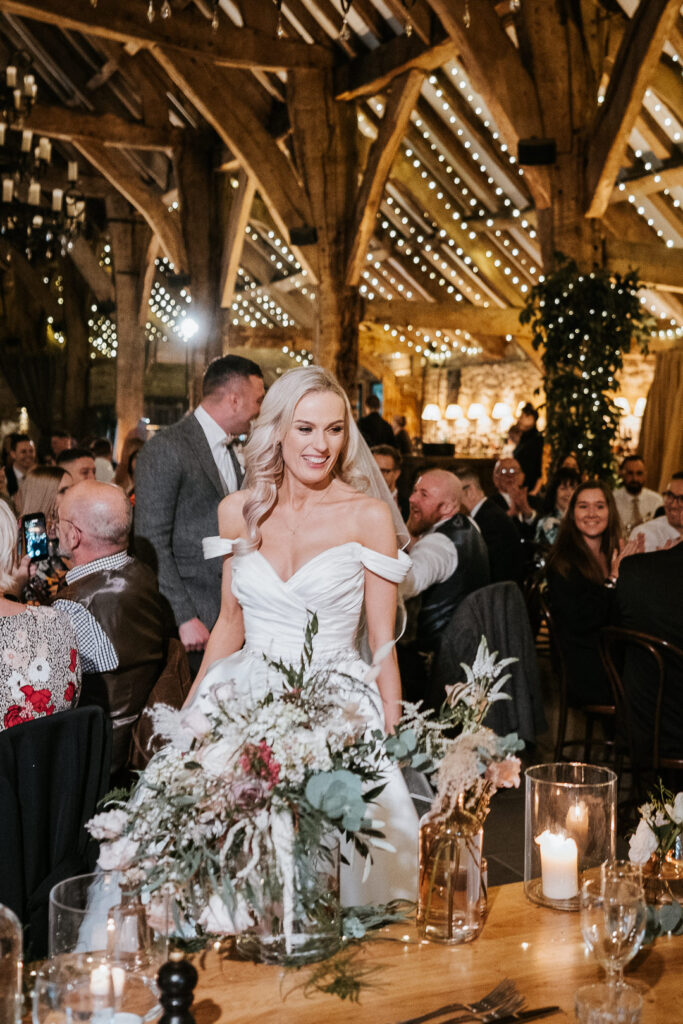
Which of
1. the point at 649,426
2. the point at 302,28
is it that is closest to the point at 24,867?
the point at 302,28

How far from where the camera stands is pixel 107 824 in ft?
4.21

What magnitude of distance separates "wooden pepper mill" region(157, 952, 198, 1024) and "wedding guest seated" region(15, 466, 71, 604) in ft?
8.74

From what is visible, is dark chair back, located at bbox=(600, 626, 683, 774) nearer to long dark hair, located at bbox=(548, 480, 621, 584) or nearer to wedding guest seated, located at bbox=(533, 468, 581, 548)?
long dark hair, located at bbox=(548, 480, 621, 584)

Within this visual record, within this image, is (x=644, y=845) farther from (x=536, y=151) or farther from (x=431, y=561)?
(x=536, y=151)

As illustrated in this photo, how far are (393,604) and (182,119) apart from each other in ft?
38.6

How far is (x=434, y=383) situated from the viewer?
1802 centimetres

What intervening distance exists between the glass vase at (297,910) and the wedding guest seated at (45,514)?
2452 mm

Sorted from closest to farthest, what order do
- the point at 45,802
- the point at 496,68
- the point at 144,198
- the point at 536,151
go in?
the point at 45,802, the point at 496,68, the point at 536,151, the point at 144,198

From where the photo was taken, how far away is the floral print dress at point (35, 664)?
91.6 inches

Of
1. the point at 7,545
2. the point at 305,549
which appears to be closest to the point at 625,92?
the point at 305,549

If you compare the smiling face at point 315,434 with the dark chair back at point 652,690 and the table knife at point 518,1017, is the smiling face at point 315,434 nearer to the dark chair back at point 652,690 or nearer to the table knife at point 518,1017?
the table knife at point 518,1017

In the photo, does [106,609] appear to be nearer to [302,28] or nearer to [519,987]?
[519,987]

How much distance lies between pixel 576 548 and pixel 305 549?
2170 millimetres

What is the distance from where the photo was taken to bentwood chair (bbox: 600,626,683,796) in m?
3.53
